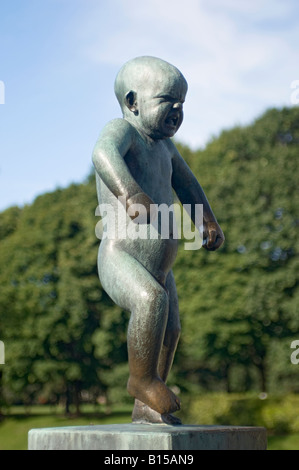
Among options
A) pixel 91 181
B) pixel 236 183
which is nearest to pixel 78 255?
pixel 91 181

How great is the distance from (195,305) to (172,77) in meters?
21.9

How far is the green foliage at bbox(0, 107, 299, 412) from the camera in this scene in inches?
1013

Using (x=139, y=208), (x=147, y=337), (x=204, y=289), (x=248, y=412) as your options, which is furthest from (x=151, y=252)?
(x=204, y=289)

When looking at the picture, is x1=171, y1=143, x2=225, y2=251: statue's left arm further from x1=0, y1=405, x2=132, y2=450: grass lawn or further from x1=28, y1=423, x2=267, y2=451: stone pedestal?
x1=0, y1=405, x2=132, y2=450: grass lawn

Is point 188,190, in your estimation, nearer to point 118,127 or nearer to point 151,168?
point 151,168

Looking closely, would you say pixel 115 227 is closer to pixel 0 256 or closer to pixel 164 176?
pixel 164 176

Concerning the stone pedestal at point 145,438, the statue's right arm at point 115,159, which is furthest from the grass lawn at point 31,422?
the statue's right arm at point 115,159

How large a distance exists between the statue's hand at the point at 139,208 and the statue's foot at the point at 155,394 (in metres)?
1.07

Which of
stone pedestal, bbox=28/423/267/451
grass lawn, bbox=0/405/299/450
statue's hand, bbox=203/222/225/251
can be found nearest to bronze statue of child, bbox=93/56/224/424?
statue's hand, bbox=203/222/225/251

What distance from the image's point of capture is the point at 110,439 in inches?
160

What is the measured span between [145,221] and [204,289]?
73.0ft

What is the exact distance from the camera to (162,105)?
486cm

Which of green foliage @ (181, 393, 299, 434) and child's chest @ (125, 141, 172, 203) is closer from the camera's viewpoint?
child's chest @ (125, 141, 172, 203)

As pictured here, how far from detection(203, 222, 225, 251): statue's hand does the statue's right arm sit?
102 centimetres
